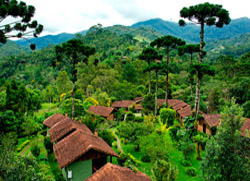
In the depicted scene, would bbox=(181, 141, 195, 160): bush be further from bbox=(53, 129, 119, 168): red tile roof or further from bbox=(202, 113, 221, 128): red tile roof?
bbox=(202, 113, 221, 128): red tile roof

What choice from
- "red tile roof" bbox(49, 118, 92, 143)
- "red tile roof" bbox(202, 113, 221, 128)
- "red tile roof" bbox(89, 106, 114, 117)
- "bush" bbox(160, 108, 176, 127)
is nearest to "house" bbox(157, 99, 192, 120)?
"bush" bbox(160, 108, 176, 127)

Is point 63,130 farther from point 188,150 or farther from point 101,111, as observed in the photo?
point 101,111

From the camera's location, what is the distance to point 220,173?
31.4 feet

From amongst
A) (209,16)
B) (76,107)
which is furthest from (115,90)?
(209,16)

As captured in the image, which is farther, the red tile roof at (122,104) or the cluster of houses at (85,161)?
the red tile roof at (122,104)

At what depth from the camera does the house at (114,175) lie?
1247 cm

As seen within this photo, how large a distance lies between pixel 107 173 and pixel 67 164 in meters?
3.53

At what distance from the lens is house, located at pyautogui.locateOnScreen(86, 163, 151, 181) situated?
1247 cm

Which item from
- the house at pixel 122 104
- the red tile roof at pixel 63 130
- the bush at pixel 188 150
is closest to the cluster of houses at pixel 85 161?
the red tile roof at pixel 63 130

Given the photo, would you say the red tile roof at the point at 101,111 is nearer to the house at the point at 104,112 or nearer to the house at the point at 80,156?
the house at the point at 104,112

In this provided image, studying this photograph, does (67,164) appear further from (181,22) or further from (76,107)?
(76,107)

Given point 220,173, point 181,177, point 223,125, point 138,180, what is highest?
point 223,125

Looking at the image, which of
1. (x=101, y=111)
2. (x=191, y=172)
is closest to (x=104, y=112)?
(x=101, y=111)

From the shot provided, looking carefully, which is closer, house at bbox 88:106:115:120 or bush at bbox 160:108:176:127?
bush at bbox 160:108:176:127
